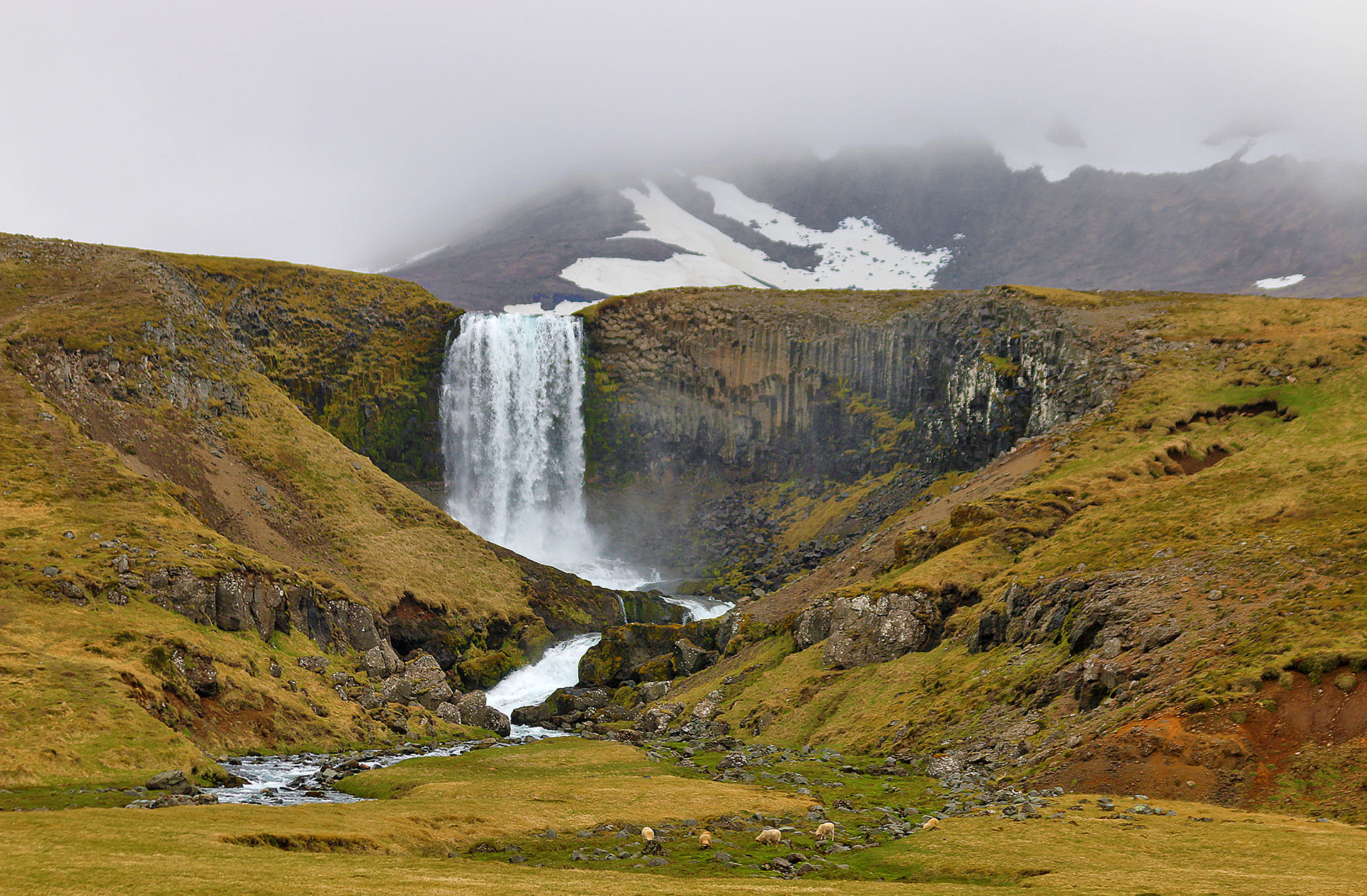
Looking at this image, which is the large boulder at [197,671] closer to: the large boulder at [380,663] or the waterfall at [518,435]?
the large boulder at [380,663]

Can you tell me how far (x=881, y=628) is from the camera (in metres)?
51.3

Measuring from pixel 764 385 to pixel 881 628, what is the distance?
223ft

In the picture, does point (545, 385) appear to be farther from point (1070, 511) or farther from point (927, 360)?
point (1070, 511)

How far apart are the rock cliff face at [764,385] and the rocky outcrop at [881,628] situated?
49445 millimetres

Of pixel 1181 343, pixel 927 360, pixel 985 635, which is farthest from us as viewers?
pixel 927 360

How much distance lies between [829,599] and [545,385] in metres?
65.4

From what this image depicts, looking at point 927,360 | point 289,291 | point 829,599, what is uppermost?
point 289,291

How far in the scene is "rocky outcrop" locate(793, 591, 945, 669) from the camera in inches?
1992

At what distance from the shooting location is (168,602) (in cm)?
5000

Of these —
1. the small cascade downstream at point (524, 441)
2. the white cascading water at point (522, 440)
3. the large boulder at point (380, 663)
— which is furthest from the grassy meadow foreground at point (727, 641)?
the small cascade downstream at point (524, 441)

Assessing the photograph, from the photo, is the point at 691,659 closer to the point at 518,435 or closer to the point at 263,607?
the point at 263,607

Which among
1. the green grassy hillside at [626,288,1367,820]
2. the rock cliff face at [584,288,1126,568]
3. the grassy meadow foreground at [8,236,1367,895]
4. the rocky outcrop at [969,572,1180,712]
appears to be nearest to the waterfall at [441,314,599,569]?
the rock cliff face at [584,288,1126,568]

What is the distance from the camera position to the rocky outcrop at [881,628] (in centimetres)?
5059

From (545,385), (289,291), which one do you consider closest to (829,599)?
(545,385)
